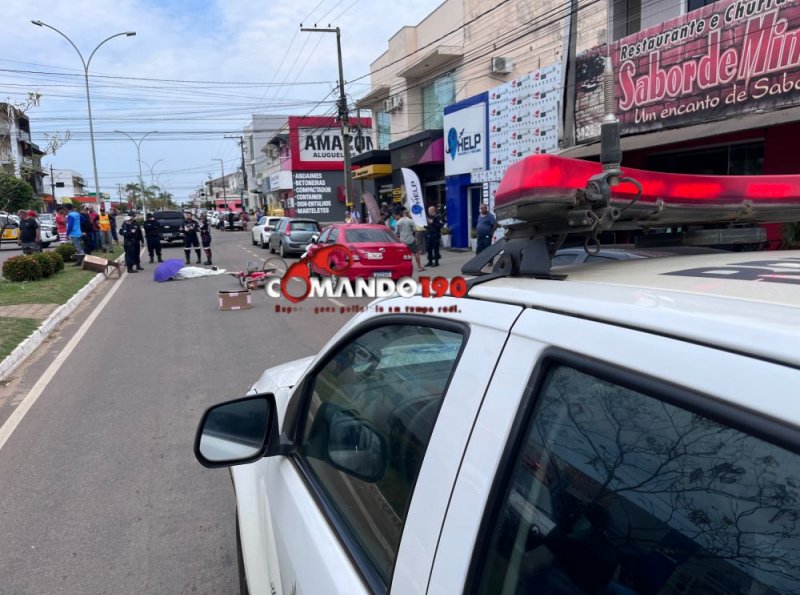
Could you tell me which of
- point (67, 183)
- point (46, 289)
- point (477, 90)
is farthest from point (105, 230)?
point (67, 183)

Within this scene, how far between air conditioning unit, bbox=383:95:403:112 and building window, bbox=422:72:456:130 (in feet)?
7.22

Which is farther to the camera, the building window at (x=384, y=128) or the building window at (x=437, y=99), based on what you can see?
the building window at (x=384, y=128)

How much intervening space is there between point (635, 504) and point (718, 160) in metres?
12.5

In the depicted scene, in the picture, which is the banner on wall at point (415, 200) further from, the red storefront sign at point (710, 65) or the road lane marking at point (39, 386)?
the road lane marking at point (39, 386)

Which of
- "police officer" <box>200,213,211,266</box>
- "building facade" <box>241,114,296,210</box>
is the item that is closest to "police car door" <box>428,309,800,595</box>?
"police officer" <box>200,213,211,266</box>

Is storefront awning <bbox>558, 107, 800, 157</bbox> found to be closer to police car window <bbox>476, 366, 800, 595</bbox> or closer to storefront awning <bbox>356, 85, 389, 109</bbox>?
police car window <bbox>476, 366, 800, 595</bbox>

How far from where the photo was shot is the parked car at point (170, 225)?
27.4 m

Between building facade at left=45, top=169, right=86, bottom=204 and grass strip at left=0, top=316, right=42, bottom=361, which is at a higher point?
building facade at left=45, top=169, right=86, bottom=204

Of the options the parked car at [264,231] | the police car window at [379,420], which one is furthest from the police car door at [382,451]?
the parked car at [264,231]

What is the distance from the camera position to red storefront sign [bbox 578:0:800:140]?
9.00 meters

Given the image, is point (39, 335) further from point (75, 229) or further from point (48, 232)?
point (48, 232)

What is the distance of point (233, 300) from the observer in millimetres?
10883

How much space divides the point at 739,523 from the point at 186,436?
4699 mm

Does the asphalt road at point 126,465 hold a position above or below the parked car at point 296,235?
below
